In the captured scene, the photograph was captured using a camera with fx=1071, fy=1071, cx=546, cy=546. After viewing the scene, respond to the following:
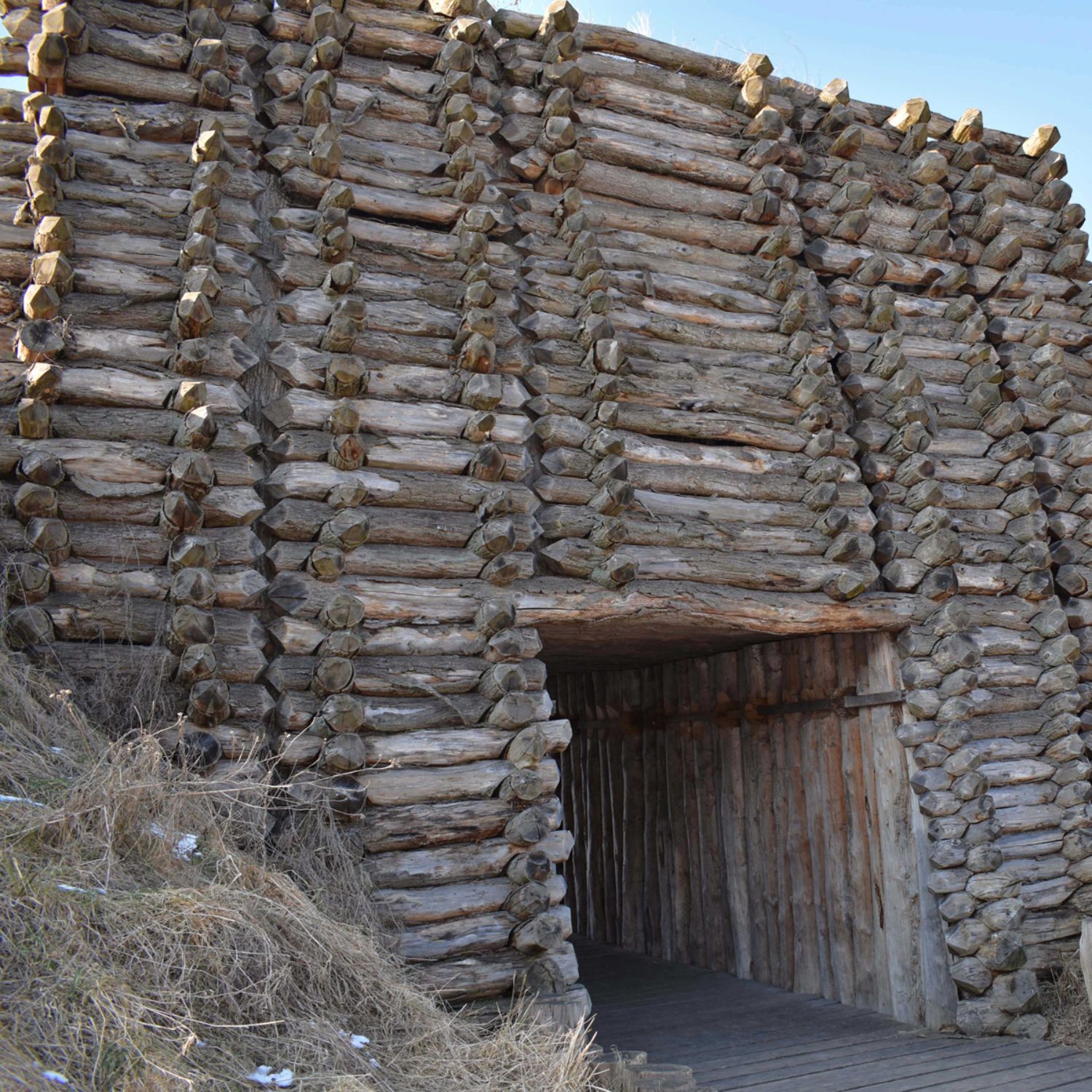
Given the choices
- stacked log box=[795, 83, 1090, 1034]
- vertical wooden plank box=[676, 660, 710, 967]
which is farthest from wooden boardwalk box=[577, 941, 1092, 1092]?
vertical wooden plank box=[676, 660, 710, 967]

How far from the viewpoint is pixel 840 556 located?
7367mm

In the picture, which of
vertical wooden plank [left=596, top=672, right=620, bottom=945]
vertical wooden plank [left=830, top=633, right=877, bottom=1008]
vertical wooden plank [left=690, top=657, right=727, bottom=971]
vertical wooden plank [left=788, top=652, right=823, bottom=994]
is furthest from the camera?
vertical wooden plank [left=596, top=672, right=620, bottom=945]

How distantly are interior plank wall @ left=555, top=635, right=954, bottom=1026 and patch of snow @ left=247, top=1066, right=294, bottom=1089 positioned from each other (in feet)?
15.7

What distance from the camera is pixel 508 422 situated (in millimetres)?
6629

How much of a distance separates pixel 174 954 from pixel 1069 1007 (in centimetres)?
569

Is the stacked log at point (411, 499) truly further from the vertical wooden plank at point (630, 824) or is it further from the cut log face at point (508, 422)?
the vertical wooden plank at point (630, 824)

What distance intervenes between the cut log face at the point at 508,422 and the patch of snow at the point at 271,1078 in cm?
179

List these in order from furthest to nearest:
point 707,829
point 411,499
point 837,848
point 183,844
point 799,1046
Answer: point 707,829
point 837,848
point 799,1046
point 411,499
point 183,844

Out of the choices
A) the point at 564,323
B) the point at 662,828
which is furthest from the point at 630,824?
the point at 564,323

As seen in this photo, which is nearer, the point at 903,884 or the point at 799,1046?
the point at 799,1046

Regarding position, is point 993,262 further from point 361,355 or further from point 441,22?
point 361,355

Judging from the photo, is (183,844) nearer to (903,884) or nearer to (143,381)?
(143,381)

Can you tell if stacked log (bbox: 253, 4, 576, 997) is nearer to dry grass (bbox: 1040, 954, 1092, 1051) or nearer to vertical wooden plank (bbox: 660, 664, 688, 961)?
dry grass (bbox: 1040, 954, 1092, 1051)

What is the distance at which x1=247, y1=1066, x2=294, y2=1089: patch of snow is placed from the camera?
11.6 ft
